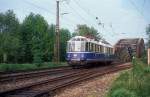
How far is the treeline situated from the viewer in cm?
8038

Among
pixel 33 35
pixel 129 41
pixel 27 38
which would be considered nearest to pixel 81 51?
pixel 129 41

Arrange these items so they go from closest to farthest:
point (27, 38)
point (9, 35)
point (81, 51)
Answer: point (81, 51) → point (9, 35) → point (27, 38)

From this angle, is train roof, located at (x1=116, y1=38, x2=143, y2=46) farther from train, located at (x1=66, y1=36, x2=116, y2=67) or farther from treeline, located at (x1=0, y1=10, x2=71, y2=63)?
train, located at (x1=66, y1=36, x2=116, y2=67)

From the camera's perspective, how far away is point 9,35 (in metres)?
94.1

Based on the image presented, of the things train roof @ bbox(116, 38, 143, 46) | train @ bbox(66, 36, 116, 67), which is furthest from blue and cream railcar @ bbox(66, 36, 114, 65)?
train roof @ bbox(116, 38, 143, 46)

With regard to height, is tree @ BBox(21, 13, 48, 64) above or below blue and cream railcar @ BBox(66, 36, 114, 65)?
above

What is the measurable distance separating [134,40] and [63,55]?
2084 centimetres

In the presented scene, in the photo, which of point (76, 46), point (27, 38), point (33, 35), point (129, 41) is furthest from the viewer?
point (33, 35)

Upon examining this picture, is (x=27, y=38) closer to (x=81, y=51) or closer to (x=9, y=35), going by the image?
(x=9, y=35)

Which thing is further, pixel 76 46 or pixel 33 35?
pixel 33 35

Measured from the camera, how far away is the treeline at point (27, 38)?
3164 inches

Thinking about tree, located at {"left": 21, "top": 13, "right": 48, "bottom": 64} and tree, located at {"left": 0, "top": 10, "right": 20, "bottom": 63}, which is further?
tree, located at {"left": 21, "top": 13, "right": 48, "bottom": 64}

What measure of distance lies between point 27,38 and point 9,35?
534cm

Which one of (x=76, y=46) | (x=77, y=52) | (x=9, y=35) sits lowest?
(x=77, y=52)
